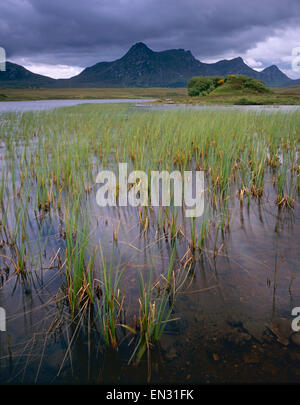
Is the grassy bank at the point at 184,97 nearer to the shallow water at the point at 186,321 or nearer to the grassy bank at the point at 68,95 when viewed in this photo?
the grassy bank at the point at 68,95

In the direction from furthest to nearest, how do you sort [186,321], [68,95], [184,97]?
[68,95] → [184,97] → [186,321]

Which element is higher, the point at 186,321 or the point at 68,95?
the point at 68,95

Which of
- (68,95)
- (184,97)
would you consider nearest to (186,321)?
(184,97)

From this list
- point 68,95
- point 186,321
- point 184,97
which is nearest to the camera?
point 186,321

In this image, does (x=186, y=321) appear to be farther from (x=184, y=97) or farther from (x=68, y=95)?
(x=68, y=95)

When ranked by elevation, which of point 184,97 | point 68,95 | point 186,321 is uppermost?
point 68,95

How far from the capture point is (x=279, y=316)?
1661mm

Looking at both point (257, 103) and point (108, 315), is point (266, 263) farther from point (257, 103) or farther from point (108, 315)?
point (257, 103)

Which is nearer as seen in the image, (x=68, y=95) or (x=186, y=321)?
(x=186, y=321)

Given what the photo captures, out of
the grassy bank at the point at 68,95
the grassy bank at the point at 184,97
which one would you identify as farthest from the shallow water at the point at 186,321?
the grassy bank at the point at 68,95

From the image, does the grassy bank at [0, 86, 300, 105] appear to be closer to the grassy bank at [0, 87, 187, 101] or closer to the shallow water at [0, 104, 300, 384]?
the grassy bank at [0, 87, 187, 101]

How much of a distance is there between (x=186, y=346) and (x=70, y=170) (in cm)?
341

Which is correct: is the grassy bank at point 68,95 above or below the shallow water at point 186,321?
above
